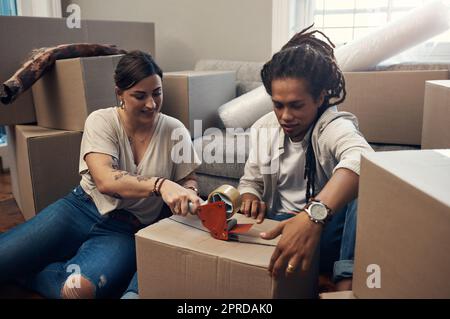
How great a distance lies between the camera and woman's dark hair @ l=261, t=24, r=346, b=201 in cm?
122

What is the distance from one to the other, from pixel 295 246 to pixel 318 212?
9 centimetres

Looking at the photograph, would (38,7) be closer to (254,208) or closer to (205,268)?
(254,208)

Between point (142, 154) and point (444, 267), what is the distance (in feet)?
3.50

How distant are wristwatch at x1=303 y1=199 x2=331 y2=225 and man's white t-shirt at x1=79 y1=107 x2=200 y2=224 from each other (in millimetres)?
658

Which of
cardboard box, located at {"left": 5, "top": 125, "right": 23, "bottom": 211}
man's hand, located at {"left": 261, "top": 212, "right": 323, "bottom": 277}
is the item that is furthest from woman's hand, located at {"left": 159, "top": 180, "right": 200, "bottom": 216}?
cardboard box, located at {"left": 5, "top": 125, "right": 23, "bottom": 211}

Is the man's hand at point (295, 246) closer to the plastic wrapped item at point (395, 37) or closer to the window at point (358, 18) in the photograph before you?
the plastic wrapped item at point (395, 37)

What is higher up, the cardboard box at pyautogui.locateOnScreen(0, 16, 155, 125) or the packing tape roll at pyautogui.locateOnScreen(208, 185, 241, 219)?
the cardboard box at pyautogui.locateOnScreen(0, 16, 155, 125)

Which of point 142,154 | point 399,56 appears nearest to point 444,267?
point 142,154

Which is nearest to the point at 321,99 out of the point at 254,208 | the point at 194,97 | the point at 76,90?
the point at 254,208

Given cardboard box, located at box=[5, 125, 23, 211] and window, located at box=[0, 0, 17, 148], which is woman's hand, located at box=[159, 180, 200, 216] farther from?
window, located at box=[0, 0, 17, 148]

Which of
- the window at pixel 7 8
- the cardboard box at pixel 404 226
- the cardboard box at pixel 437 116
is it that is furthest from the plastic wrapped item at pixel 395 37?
the window at pixel 7 8

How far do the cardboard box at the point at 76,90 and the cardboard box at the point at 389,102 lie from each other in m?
1.03

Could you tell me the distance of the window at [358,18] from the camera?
7.49 ft
